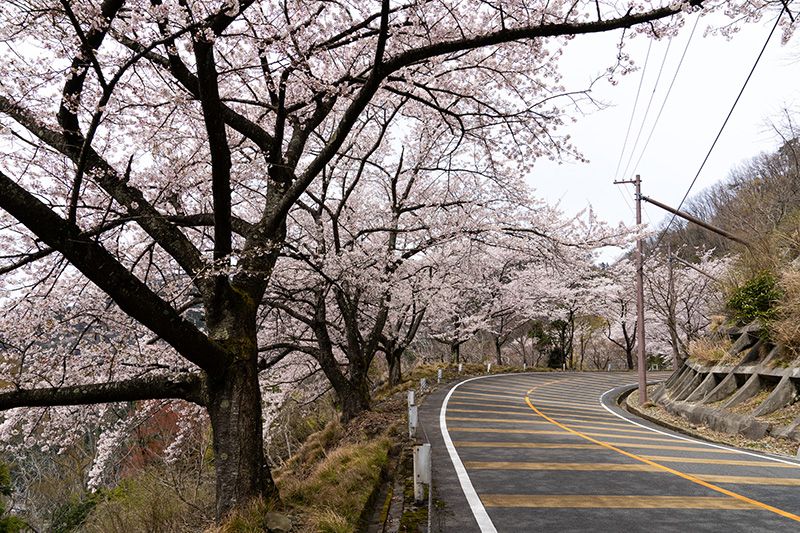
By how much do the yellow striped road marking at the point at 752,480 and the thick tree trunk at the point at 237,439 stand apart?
631cm

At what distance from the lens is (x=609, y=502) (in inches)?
230

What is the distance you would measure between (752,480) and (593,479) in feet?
7.82

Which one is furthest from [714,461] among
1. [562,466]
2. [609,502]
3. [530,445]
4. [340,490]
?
[340,490]

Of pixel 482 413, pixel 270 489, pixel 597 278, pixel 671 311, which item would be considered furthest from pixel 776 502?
pixel 597 278

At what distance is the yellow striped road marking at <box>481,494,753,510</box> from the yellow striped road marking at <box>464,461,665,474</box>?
142 cm

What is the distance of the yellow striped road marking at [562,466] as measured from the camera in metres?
7.50

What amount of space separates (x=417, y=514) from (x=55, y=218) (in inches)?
192

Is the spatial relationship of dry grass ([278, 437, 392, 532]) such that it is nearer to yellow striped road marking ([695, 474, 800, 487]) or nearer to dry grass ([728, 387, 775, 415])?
yellow striped road marking ([695, 474, 800, 487])

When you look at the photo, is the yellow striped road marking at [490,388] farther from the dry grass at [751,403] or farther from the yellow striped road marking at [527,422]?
the dry grass at [751,403]

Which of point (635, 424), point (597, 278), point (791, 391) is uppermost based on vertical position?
point (597, 278)

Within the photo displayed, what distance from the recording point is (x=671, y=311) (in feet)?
62.6

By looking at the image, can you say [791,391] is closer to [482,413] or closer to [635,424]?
[635,424]

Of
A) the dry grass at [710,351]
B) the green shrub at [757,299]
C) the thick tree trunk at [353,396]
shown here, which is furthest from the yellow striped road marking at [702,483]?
the dry grass at [710,351]

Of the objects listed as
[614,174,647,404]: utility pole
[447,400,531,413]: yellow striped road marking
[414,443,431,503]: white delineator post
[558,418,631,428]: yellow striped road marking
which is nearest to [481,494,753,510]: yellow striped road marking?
[414,443,431,503]: white delineator post
